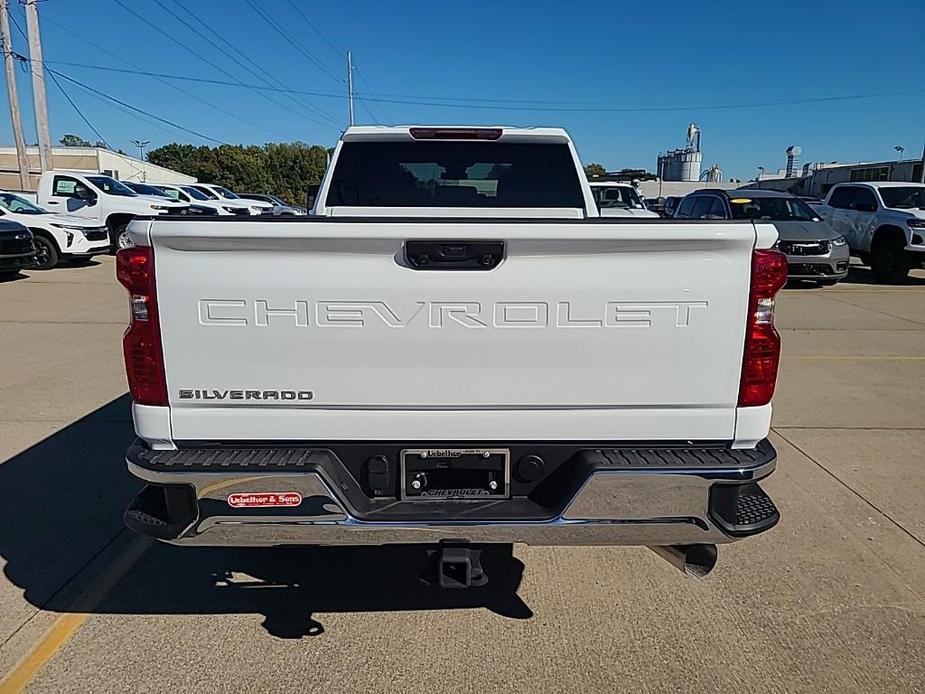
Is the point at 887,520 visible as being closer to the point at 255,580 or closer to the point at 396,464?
the point at 396,464

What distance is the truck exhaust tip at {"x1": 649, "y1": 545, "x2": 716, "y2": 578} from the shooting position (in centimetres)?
266

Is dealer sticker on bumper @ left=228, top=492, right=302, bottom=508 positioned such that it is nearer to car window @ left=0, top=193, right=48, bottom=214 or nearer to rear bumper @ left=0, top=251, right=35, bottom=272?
rear bumper @ left=0, top=251, right=35, bottom=272

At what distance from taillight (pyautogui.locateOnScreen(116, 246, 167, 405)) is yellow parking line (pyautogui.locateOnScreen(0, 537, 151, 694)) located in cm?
127

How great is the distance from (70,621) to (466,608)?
174 cm

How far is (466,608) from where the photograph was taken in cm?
309

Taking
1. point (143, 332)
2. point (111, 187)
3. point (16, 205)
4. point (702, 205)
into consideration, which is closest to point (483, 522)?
point (143, 332)

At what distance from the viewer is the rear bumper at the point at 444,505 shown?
2.27 m

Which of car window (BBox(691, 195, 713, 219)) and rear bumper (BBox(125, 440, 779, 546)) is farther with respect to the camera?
car window (BBox(691, 195, 713, 219))

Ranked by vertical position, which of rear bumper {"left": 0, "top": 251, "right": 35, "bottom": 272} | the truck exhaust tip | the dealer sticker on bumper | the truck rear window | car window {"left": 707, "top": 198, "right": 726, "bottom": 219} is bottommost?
the truck exhaust tip

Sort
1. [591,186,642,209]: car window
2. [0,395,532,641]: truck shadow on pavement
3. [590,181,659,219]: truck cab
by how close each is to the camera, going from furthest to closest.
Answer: [591,186,642,209]: car window < [590,181,659,219]: truck cab < [0,395,532,641]: truck shadow on pavement

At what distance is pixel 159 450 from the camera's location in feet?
7.74

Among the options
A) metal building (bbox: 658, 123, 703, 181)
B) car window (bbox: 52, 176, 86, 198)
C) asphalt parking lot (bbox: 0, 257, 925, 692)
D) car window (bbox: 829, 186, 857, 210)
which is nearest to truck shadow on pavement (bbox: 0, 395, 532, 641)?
asphalt parking lot (bbox: 0, 257, 925, 692)

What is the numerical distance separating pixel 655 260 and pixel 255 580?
7.97 feet

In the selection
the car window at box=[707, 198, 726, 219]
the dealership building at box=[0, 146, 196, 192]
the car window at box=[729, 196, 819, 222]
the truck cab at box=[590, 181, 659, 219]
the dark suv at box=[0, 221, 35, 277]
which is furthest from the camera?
the dealership building at box=[0, 146, 196, 192]
